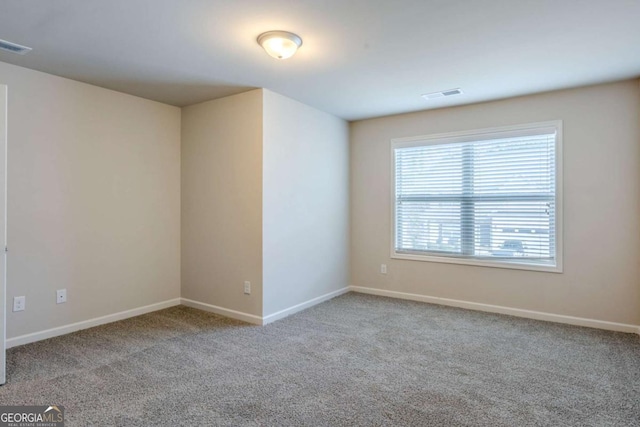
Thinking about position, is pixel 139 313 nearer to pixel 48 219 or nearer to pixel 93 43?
pixel 48 219

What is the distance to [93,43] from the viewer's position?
271 centimetres

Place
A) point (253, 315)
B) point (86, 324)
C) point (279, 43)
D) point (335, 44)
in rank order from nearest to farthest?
point (279, 43)
point (335, 44)
point (86, 324)
point (253, 315)

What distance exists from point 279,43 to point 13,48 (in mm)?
1999

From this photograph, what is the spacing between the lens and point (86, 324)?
3.64m

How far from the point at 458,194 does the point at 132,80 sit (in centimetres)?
368

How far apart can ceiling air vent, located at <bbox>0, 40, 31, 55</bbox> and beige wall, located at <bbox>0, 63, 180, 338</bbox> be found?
377 mm

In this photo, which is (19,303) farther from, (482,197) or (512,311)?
(512,311)

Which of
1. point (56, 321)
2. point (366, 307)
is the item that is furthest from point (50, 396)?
point (366, 307)

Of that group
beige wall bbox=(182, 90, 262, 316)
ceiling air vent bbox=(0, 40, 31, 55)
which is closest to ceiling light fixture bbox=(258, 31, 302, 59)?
beige wall bbox=(182, 90, 262, 316)

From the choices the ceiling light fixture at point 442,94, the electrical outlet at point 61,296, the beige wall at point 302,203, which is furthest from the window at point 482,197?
the electrical outlet at point 61,296

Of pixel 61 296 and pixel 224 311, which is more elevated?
pixel 61 296

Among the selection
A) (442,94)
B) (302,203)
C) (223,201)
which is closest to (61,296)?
(223,201)

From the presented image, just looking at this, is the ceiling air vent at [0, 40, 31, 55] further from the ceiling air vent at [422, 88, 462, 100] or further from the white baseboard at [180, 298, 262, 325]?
the ceiling air vent at [422, 88, 462, 100]

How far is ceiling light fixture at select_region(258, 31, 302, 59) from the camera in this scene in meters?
2.55
